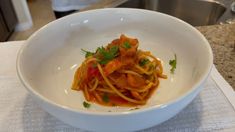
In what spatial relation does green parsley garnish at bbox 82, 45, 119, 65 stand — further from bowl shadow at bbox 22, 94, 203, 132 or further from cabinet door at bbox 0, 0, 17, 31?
cabinet door at bbox 0, 0, 17, 31

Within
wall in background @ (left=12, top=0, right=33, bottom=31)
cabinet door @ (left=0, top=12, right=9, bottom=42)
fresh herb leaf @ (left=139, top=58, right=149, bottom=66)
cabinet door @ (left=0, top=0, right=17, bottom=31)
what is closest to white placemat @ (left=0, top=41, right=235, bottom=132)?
fresh herb leaf @ (left=139, top=58, right=149, bottom=66)

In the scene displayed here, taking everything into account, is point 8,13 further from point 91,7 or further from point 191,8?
point 191,8

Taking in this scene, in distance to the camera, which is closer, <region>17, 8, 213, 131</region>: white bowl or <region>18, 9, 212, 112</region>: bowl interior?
<region>17, 8, 213, 131</region>: white bowl

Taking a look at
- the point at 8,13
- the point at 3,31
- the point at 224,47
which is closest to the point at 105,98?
the point at 224,47

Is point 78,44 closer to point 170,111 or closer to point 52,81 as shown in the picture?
point 52,81

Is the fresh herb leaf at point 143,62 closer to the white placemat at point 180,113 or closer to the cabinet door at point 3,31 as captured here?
the white placemat at point 180,113

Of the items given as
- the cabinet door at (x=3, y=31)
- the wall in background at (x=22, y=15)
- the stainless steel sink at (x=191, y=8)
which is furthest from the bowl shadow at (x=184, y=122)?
the wall in background at (x=22, y=15)

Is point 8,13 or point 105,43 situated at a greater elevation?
point 105,43
